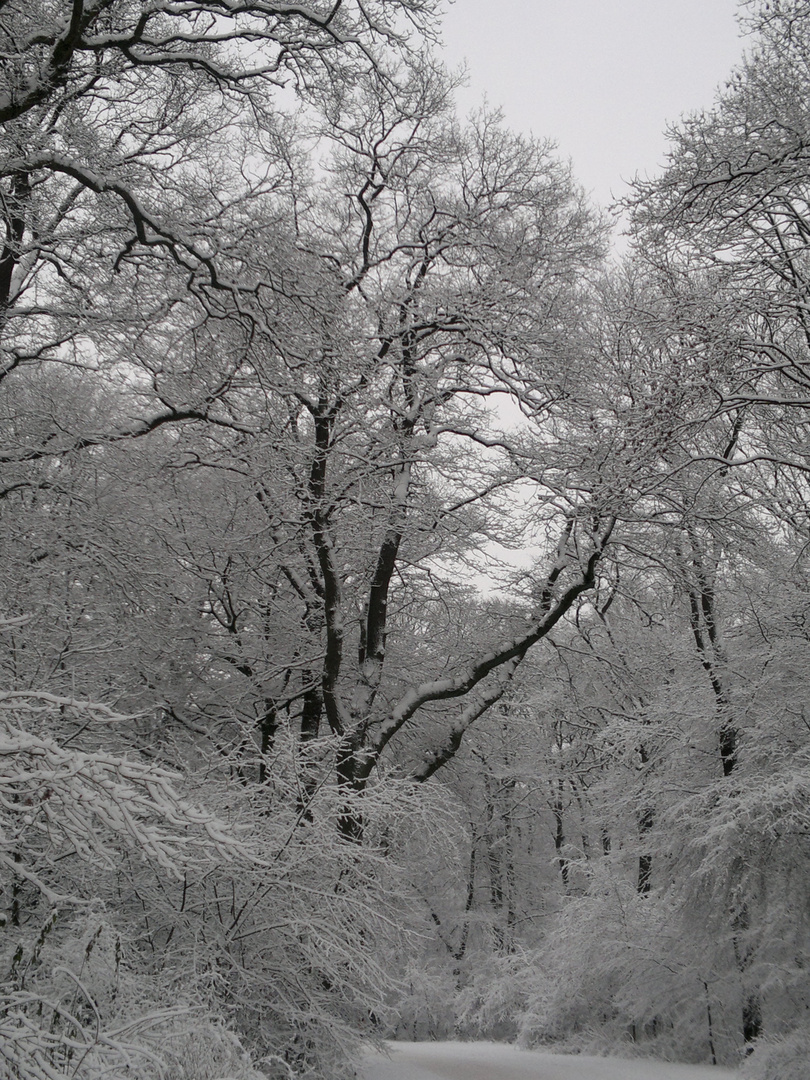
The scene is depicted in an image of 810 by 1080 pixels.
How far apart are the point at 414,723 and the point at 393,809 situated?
411 centimetres

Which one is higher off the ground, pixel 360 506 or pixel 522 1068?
pixel 360 506

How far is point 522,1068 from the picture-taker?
10016 millimetres

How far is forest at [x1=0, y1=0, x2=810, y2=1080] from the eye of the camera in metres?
6.04

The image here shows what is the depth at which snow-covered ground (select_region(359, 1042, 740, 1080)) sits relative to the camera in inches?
354

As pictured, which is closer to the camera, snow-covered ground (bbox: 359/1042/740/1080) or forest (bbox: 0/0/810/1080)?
forest (bbox: 0/0/810/1080)

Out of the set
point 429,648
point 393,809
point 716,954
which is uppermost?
point 429,648

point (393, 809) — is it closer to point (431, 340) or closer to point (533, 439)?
point (533, 439)

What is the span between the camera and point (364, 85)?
863cm

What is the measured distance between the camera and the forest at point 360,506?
6035 millimetres

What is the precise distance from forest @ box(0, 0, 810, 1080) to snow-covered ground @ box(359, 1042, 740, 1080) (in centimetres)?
53

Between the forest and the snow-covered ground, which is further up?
the forest

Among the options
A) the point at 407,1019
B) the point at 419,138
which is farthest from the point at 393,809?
the point at 407,1019

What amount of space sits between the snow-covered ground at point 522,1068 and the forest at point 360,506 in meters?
0.53

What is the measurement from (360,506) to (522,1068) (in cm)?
688
